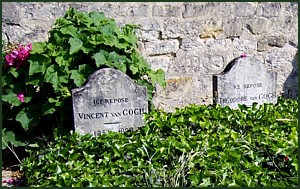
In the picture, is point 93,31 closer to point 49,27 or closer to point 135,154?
point 49,27

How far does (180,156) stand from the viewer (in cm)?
282

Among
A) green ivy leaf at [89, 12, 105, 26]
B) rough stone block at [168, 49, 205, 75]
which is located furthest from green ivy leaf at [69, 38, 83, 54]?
rough stone block at [168, 49, 205, 75]

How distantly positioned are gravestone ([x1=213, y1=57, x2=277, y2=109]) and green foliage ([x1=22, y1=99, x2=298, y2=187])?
17.6 inches

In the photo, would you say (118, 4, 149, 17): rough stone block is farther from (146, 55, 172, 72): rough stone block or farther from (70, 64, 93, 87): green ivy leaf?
(70, 64, 93, 87): green ivy leaf

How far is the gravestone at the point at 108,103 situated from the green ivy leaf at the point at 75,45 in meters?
0.23

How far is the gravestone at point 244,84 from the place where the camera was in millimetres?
3826

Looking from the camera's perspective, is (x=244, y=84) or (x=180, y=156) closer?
(x=180, y=156)

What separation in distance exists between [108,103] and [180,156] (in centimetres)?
81

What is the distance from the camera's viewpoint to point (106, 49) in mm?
3518

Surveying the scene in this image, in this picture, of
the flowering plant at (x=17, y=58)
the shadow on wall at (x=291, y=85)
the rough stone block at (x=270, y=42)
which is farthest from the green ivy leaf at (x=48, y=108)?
the shadow on wall at (x=291, y=85)

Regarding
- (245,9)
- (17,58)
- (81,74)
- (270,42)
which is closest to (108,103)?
(81,74)

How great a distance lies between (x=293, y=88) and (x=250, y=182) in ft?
8.54

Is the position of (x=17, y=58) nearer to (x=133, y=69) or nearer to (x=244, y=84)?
(x=133, y=69)

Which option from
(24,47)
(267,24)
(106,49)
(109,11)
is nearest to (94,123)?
(106,49)
